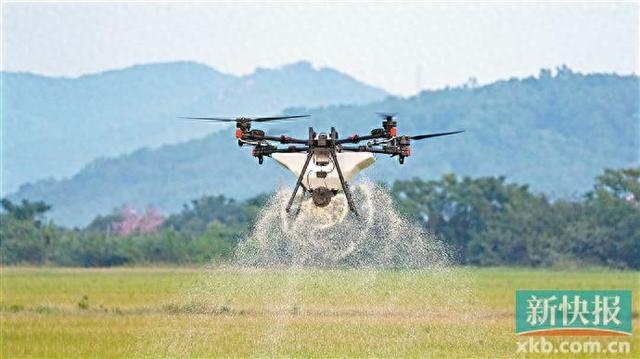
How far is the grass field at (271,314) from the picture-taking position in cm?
2870

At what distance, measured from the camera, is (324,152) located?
2147 centimetres

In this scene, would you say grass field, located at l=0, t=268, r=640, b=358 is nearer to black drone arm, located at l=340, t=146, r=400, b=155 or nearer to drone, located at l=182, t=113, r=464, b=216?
drone, located at l=182, t=113, r=464, b=216

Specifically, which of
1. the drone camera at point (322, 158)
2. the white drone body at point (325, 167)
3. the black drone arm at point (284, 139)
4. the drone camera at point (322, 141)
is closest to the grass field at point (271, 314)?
the white drone body at point (325, 167)

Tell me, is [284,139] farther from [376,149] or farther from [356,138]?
[376,149]

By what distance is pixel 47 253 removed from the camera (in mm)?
80312

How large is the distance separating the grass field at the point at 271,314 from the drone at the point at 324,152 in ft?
17.9

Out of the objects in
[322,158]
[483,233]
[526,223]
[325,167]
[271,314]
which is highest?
[322,158]

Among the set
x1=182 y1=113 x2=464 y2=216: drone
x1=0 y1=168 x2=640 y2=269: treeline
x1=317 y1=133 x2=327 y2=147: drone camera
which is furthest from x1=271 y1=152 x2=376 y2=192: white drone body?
x1=0 y1=168 x2=640 y2=269: treeline

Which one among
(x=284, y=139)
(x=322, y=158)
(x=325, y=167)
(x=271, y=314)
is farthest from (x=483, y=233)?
(x=284, y=139)

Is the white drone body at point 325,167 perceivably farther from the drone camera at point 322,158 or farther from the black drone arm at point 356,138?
the black drone arm at point 356,138

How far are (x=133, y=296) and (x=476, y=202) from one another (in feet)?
121

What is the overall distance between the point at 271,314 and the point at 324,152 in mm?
15762

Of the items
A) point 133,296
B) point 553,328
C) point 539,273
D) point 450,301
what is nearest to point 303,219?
point 553,328

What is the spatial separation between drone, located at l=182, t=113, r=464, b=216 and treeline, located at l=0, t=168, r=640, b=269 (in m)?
48.0
